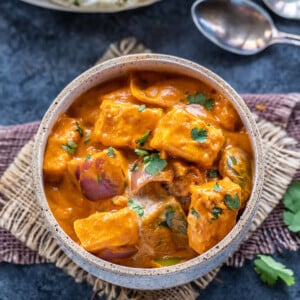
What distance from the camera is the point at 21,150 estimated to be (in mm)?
2883

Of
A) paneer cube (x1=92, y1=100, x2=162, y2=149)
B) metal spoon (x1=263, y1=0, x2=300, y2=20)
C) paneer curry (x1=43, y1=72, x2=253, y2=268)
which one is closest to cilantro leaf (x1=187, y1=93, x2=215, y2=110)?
paneer curry (x1=43, y1=72, x2=253, y2=268)

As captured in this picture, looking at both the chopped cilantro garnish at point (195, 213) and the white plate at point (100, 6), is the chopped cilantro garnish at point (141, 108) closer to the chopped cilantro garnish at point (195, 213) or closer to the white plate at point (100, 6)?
the chopped cilantro garnish at point (195, 213)

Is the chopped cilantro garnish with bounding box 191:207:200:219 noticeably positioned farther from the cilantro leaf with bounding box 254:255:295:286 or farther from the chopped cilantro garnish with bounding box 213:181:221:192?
the cilantro leaf with bounding box 254:255:295:286

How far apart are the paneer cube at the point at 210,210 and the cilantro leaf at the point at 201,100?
30cm

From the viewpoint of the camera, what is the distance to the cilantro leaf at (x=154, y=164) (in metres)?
2.31

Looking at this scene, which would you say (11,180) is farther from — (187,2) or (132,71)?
(187,2)

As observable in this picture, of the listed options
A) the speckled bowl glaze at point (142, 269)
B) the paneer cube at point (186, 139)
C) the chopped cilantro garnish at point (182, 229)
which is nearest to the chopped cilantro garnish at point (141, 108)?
the paneer cube at point (186, 139)

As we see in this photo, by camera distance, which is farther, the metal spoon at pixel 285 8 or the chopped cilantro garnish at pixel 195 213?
the metal spoon at pixel 285 8

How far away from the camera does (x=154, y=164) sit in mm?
2318

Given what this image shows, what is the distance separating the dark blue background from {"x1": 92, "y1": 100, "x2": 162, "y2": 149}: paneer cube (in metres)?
0.70

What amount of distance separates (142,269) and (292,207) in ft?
2.67

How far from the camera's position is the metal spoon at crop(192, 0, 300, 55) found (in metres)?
3.02

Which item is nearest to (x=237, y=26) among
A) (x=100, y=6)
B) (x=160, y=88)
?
(x=100, y=6)

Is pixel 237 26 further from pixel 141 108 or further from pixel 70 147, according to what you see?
pixel 70 147
